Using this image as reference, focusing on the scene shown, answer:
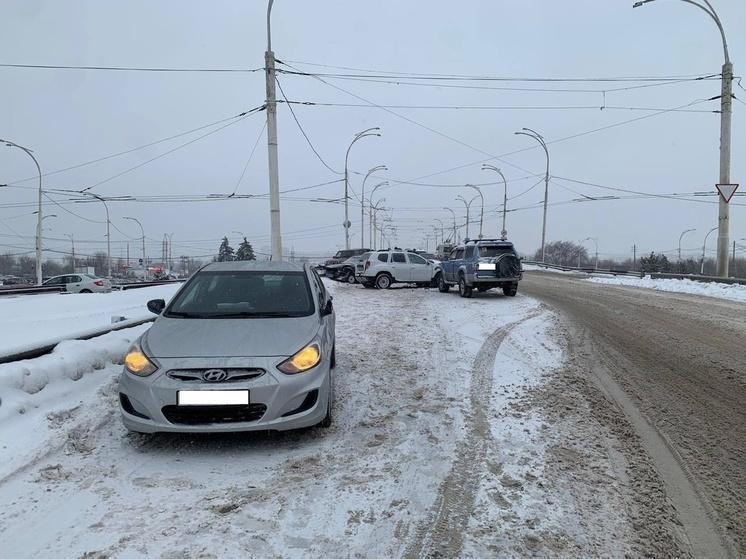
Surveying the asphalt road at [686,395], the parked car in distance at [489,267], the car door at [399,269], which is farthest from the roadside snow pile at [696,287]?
the car door at [399,269]

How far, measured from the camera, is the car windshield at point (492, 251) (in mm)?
17141

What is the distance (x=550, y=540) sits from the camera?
9.78 ft

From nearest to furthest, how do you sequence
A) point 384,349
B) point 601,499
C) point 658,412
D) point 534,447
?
1. point 601,499
2. point 534,447
3. point 658,412
4. point 384,349

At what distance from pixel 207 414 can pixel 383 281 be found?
→ 18644mm

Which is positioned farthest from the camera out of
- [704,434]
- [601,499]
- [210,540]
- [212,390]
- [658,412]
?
[658,412]

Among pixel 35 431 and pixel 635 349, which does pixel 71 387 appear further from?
pixel 635 349

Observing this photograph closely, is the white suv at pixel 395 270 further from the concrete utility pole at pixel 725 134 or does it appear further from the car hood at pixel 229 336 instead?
the car hood at pixel 229 336

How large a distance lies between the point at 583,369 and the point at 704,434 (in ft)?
7.91

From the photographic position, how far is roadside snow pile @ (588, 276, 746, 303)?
17453mm

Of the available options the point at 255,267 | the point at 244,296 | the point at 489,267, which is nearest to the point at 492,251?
the point at 489,267

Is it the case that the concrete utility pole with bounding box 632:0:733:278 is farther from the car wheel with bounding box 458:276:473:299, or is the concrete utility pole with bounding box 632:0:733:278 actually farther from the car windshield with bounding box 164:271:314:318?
the car windshield with bounding box 164:271:314:318

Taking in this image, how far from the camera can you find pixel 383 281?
74.1 ft

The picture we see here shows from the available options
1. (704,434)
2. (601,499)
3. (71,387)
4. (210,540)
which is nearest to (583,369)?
(704,434)

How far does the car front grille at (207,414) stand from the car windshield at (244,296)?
1295 millimetres
